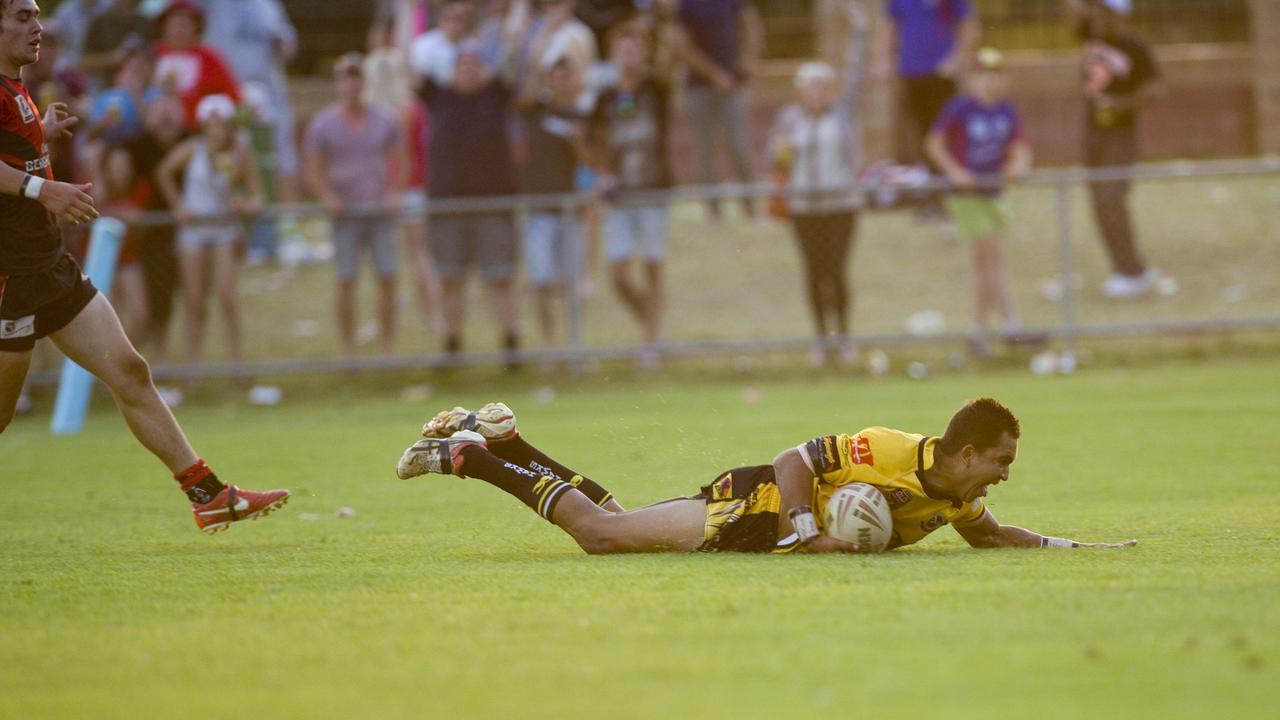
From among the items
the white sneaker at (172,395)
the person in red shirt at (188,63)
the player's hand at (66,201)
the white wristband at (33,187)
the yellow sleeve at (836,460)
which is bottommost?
the white sneaker at (172,395)

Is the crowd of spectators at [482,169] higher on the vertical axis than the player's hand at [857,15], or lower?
lower

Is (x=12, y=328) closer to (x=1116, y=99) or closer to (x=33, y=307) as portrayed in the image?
(x=33, y=307)

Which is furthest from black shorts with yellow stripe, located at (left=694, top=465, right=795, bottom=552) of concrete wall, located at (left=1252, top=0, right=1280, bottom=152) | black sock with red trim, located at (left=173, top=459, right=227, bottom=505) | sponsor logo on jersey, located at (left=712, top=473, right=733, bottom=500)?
concrete wall, located at (left=1252, top=0, right=1280, bottom=152)

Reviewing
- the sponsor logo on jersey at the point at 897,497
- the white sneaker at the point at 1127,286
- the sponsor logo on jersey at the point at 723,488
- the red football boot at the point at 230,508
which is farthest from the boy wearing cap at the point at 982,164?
the red football boot at the point at 230,508

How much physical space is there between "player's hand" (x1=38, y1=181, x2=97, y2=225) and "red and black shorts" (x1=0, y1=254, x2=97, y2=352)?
353mm

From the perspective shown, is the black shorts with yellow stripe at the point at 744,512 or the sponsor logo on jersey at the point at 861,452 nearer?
the sponsor logo on jersey at the point at 861,452

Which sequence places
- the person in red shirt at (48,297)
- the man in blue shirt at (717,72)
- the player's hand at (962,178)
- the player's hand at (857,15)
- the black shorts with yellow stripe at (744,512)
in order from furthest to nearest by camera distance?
the player's hand at (857,15)
the man in blue shirt at (717,72)
the player's hand at (962,178)
the person in red shirt at (48,297)
the black shorts with yellow stripe at (744,512)

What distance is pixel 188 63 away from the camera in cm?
1590

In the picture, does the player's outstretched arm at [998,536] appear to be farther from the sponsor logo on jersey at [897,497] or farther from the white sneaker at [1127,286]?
the white sneaker at [1127,286]

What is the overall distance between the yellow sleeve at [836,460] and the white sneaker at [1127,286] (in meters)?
10.8

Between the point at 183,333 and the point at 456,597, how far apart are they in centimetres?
1064

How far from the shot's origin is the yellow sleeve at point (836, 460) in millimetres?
7020

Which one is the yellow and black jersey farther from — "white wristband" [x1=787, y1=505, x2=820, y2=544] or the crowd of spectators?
the crowd of spectators

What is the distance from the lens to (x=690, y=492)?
968cm
